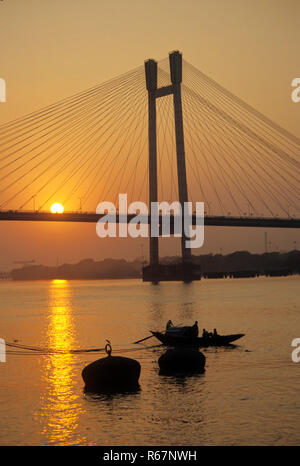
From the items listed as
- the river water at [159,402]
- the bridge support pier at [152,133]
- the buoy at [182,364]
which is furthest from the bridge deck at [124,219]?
the buoy at [182,364]

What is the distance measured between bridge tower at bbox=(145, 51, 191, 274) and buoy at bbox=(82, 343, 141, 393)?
66641 millimetres

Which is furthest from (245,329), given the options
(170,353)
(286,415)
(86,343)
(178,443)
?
(178,443)

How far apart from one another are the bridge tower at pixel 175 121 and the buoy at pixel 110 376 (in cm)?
6664

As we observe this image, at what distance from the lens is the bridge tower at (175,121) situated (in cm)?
8812

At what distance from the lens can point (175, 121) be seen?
89.4 metres

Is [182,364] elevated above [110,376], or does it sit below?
above

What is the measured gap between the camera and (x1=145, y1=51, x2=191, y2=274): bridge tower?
88.1m

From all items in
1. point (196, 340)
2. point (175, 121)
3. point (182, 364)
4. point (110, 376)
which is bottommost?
point (110, 376)

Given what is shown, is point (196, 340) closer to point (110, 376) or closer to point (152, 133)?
point (110, 376)

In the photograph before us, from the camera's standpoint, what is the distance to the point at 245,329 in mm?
40688

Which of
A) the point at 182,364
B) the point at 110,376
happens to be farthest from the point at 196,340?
the point at 110,376

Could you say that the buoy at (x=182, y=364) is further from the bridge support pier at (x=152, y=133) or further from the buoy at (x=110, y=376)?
the bridge support pier at (x=152, y=133)

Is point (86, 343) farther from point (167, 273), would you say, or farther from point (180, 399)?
point (167, 273)

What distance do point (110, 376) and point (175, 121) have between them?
7230 cm
